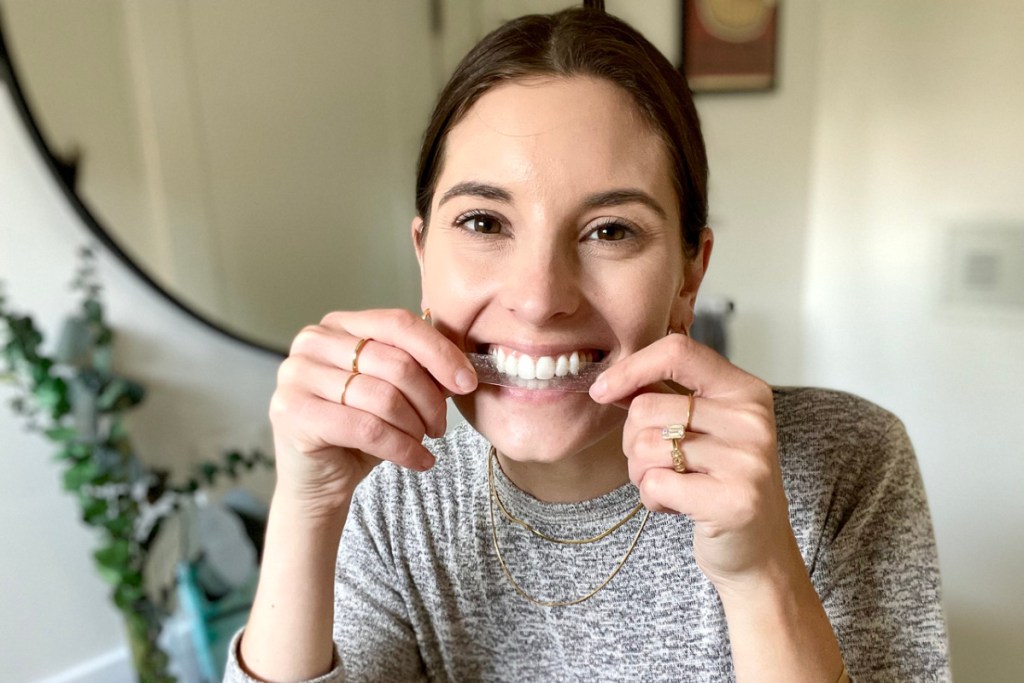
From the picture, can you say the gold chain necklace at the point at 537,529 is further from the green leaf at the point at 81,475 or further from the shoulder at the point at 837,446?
the green leaf at the point at 81,475

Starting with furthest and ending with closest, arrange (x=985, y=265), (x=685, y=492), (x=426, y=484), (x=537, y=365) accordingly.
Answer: (x=985, y=265) < (x=426, y=484) < (x=537, y=365) < (x=685, y=492)

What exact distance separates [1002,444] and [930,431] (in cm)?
13

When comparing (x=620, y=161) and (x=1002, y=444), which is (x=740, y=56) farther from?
(x=620, y=161)

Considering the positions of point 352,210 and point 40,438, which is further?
point 352,210

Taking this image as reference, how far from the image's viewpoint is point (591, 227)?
0.68m

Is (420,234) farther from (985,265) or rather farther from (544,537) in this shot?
(985,265)

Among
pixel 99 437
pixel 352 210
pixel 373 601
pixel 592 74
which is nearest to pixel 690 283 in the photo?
pixel 592 74

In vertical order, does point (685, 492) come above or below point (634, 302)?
below

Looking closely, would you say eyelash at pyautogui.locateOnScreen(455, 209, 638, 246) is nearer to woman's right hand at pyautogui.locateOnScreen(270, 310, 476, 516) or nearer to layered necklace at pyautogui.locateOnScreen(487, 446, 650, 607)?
woman's right hand at pyautogui.locateOnScreen(270, 310, 476, 516)

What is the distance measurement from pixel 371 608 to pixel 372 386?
38cm

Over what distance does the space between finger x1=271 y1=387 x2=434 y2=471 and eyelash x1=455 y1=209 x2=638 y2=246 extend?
221mm

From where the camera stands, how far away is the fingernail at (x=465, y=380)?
0.62m

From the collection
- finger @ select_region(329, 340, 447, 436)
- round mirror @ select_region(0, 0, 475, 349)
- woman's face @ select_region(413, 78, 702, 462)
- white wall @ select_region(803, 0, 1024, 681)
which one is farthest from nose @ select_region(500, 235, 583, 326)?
white wall @ select_region(803, 0, 1024, 681)

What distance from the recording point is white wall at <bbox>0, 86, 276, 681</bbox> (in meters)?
1.24
